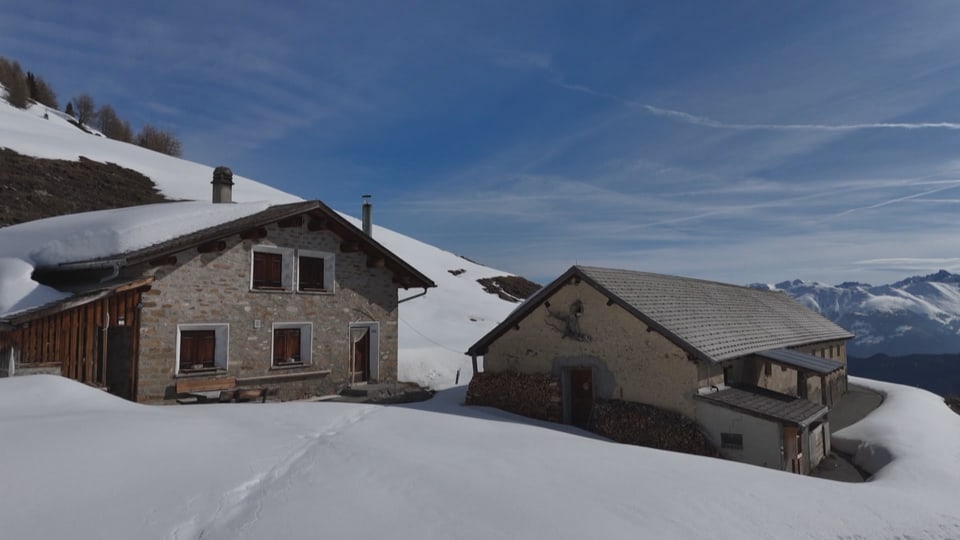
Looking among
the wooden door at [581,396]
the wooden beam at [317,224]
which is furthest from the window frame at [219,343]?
the wooden door at [581,396]

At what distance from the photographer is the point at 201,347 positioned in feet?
47.2

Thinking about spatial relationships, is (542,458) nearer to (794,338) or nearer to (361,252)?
(361,252)

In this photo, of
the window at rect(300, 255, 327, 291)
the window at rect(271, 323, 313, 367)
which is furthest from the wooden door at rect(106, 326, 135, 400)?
the window at rect(300, 255, 327, 291)

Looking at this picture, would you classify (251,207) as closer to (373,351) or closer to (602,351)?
(373,351)

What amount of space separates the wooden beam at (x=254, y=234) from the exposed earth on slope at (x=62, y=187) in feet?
74.6

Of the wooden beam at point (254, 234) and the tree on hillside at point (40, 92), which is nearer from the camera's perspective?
the wooden beam at point (254, 234)

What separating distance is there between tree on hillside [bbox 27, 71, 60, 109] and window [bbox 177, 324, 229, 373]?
92698 mm

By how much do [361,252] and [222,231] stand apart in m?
5.01

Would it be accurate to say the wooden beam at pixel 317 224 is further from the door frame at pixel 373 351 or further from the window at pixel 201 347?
the window at pixel 201 347

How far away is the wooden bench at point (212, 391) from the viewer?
13.7m

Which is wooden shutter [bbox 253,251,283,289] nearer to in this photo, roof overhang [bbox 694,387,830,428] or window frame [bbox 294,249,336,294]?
window frame [bbox 294,249,336,294]

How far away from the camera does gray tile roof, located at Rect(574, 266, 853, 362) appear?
44.3 ft

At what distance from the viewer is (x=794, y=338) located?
65.7 feet

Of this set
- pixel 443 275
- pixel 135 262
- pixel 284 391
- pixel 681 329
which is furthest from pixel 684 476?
pixel 443 275
